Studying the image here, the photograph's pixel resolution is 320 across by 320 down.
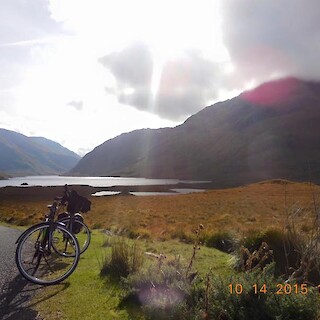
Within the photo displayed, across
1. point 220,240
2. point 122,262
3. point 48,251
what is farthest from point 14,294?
point 220,240

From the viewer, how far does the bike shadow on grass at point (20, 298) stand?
18.1 ft

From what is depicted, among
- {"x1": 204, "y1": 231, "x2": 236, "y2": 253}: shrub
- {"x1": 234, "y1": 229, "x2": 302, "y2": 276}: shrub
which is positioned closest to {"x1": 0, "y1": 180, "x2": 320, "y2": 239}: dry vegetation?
{"x1": 204, "y1": 231, "x2": 236, "y2": 253}: shrub

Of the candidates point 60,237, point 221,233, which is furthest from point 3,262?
point 221,233

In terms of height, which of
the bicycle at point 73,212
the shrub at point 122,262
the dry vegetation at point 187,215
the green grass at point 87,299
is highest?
the bicycle at point 73,212

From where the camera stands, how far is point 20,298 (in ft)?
20.7

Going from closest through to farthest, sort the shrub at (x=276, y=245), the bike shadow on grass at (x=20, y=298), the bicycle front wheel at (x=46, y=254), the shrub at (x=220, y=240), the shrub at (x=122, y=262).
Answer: the bike shadow on grass at (x=20, y=298) → the bicycle front wheel at (x=46, y=254) → the shrub at (x=122, y=262) → the shrub at (x=276, y=245) → the shrub at (x=220, y=240)

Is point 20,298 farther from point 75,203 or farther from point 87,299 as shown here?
point 75,203

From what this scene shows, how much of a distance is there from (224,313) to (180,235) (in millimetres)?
10317

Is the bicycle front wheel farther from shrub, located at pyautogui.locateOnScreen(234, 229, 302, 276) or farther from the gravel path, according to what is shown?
shrub, located at pyautogui.locateOnScreen(234, 229, 302, 276)

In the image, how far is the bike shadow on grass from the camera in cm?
552

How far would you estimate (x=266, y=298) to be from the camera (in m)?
4.69

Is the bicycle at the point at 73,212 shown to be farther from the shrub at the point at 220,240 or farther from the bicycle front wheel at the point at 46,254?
the shrub at the point at 220,240

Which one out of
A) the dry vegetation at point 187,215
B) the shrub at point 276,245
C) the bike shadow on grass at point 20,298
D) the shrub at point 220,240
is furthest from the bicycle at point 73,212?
the dry vegetation at point 187,215

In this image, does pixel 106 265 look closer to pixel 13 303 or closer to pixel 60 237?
pixel 60 237
